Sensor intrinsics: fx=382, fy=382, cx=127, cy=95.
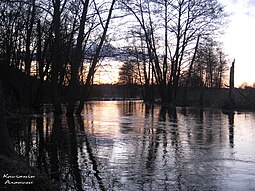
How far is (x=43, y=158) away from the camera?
31.2ft

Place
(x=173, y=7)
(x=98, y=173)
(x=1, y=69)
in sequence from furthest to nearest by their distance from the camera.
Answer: (x=173, y=7)
(x=1, y=69)
(x=98, y=173)

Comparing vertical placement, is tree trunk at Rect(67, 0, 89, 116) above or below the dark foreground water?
above

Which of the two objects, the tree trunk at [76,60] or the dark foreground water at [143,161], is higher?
the tree trunk at [76,60]

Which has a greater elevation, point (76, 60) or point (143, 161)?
point (76, 60)

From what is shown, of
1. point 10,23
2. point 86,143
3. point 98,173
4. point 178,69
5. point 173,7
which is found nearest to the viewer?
point 98,173

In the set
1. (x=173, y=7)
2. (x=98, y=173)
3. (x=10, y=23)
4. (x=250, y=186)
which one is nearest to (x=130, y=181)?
(x=98, y=173)

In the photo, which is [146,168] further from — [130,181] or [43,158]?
[43,158]

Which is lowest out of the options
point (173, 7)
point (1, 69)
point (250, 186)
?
Result: point (250, 186)

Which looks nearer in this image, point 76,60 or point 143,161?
point 143,161

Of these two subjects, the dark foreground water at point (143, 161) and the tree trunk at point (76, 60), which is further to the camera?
the tree trunk at point (76, 60)

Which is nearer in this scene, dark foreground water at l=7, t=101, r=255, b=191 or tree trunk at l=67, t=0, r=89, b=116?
dark foreground water at l=7, t=101, r=255, b=191

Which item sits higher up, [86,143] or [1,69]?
[1,69]

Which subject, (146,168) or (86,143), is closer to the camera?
(146,168)

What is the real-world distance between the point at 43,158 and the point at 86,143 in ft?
10.5
